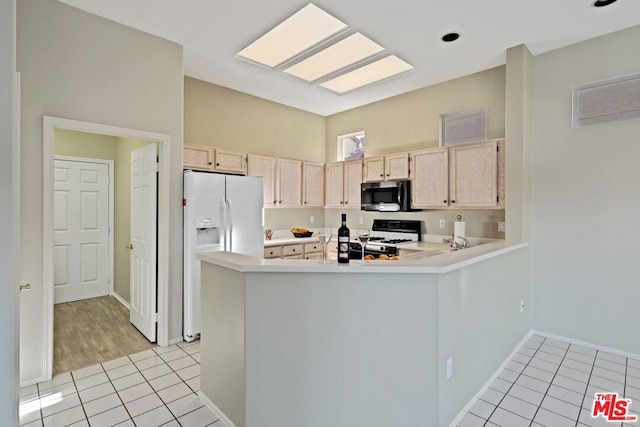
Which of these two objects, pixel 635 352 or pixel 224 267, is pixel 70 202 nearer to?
pixel 224 267

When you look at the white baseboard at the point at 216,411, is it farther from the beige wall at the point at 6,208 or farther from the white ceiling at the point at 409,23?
the white ceiling at the point at 409,23

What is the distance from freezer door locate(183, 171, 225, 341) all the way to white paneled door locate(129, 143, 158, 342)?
313mm

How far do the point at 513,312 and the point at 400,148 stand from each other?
2736mm

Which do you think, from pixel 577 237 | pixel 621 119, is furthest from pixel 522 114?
pixel 577 237

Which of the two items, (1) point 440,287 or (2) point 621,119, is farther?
(2) point 621,119

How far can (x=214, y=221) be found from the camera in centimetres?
346

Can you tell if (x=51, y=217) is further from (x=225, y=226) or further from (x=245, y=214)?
(x=245, y=214)

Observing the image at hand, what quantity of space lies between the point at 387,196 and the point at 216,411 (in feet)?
11.0

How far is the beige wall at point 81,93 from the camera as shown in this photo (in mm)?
2492

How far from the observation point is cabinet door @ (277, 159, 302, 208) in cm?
489

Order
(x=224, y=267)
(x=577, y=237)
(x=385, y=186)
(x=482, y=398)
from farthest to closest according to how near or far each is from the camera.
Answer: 1. (x=385, y=186)
2. (x=577, y=237)
3. (x=482, y=398)
4. (x=224, y=267)

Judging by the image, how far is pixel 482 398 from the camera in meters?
2.31

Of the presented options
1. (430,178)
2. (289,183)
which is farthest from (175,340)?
(430,178)

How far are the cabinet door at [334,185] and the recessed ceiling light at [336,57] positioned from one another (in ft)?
5.26
